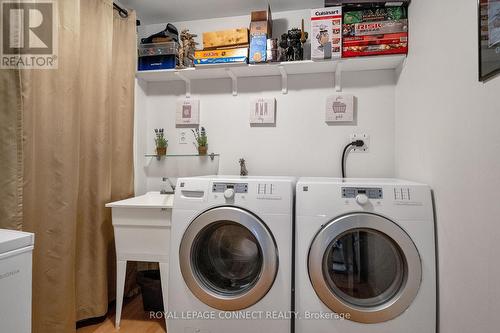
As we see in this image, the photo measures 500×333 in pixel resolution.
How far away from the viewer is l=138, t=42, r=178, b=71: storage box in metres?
2.06

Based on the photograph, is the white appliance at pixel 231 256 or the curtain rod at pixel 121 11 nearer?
the white appliance at pixel 231 256

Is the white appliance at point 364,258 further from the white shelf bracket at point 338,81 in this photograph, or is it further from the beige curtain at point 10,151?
the beige curtain at point 10,151

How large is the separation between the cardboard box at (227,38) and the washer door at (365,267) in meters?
1.45

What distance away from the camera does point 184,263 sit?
1.40m

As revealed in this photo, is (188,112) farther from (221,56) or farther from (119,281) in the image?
(119,281)

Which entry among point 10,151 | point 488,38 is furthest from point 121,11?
point 488,38

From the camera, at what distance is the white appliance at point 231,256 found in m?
1.32

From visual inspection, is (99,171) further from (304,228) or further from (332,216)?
(332,216)

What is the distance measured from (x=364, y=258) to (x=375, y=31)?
144 cm

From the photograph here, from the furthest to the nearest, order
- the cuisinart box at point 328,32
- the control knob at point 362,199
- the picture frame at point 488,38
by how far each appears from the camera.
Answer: the cuisinart box at point 328,32, the control knob at point 362,199, the picture frame at point 488,38

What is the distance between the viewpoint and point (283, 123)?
6.93 feet

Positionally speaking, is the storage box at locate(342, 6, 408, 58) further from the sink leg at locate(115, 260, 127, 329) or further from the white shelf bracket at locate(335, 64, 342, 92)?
the sink leg at locate(115, 260, 127, 329)

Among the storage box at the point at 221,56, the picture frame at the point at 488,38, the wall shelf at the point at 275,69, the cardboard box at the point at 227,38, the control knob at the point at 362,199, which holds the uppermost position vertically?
the cardboard box at the point at 227,38

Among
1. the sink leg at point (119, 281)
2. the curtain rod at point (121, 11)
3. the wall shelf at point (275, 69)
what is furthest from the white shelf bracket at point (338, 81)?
the sink leg at point (119, 281)
